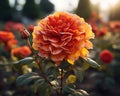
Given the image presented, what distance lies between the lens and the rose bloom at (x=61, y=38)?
2391mm

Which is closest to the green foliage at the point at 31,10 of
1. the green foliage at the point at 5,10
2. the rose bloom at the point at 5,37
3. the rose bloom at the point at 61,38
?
the green foliage at the point at 5,10

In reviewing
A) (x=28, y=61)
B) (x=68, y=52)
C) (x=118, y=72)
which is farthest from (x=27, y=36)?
(x=118, y=72)

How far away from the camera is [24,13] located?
2530cm

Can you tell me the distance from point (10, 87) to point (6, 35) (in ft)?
3.45

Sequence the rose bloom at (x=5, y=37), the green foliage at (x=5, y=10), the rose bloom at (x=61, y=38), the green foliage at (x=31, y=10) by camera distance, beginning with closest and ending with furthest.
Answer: the rose bloom at (x=61, y=38) < the rose bloom at (x=5, y=37) < the green foliage at (x=5, y=10) < the green foliage at (x=31, y=10)

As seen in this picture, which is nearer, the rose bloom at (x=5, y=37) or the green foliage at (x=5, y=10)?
the rose bloom at (x=5, y=37)

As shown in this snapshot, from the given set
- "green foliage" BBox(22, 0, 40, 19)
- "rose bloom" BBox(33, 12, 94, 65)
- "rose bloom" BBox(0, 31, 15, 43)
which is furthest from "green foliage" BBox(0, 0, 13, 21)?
"rose bloom" BBox(33, 12, 94, 65)

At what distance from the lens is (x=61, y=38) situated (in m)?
2.40

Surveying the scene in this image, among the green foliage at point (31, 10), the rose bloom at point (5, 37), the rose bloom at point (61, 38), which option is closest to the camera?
the rose bloom at point (61, 38)

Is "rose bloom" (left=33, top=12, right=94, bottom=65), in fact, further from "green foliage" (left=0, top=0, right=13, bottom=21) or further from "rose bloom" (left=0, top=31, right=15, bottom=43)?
"green foliage" (left=0, top=0, right=13, bottom=21)

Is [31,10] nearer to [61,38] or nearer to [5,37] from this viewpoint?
[5,37]

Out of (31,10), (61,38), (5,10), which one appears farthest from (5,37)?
(31,10)

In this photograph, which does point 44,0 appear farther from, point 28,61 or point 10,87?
point 28,61

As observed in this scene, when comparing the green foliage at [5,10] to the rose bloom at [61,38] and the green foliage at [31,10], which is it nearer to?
the green foliage at [31,10]
